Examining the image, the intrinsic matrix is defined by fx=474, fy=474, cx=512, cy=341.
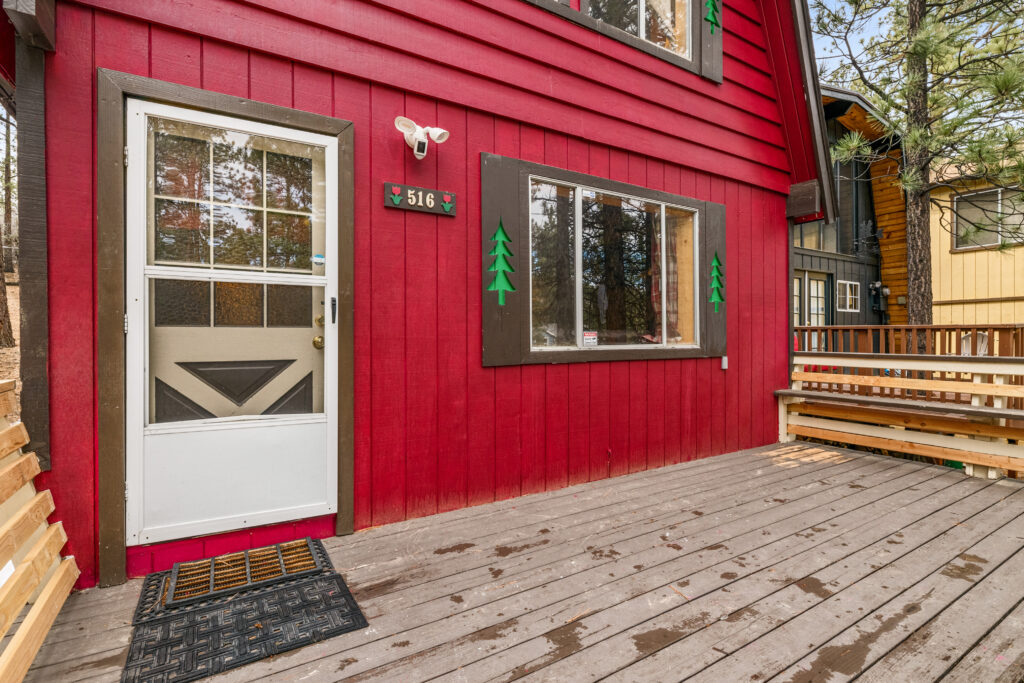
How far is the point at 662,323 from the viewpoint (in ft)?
11.5

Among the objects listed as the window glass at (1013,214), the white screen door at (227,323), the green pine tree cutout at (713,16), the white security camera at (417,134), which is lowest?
the white screen door at (227,323)

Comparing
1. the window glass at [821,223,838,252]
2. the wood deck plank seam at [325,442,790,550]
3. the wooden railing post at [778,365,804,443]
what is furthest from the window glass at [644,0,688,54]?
the window glass at [821,223,838,252]

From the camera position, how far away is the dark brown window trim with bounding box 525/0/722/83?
306cm

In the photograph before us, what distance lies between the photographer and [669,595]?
1.74 metres

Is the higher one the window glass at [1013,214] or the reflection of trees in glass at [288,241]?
the window glass at [1013,214]

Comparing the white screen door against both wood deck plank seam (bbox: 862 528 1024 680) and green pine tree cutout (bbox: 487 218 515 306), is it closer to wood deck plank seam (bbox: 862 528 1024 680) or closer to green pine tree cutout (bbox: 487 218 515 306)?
green pine tree cutout (bbox: 487 218 515 306)

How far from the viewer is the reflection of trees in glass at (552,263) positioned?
114 inches

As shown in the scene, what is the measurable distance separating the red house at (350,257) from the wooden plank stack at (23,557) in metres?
0.15

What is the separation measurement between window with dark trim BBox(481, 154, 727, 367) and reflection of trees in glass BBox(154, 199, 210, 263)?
133cm

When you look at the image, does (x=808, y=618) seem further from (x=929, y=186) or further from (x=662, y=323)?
(x=929, y=186)

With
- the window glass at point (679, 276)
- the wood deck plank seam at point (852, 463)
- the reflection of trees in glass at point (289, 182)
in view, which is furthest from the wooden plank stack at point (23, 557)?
the wood deck plank seam at point (852, 463)

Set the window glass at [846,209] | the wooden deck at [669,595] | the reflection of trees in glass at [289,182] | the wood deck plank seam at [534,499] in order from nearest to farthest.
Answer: the wooden deck at [669,595]
the reflection of trees in glass at [289,182]
the wood deck plank seam at [534,499]
the window glass at [846,209]

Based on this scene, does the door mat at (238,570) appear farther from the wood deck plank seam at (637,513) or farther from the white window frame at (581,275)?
the white window frame at (581,275)

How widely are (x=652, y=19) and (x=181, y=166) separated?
10.8ft
